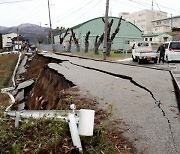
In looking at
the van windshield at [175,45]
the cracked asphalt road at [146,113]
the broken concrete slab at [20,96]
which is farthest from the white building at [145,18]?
the cracked asphalt road at [146,113]

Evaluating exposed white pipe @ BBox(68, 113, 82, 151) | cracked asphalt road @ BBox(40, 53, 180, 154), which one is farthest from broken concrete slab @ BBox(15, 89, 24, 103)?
exposed white pipe @ BBox(68, 113, 82, 151)

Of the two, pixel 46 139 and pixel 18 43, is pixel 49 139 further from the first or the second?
pixel 18 43

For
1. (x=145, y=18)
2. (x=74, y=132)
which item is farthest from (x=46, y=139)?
(x=145, y=18)

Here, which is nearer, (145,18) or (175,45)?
(175,45)

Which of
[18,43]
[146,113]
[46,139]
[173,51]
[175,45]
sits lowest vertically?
[146,113]

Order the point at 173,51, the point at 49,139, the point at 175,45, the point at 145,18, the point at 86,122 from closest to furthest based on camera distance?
the point at 86,122 < the point at 49,139 < the point at 173,51 < the point at 175,45 < the point at 145,18

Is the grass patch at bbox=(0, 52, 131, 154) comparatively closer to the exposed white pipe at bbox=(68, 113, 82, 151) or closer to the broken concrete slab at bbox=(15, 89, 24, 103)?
the exposed white pipe at bbox=(68, 113, 82, 151)

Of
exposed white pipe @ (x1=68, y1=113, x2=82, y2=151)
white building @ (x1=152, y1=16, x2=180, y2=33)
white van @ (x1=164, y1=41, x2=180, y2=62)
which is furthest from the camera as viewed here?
white building @ (x1=152, y1=16, x2=180, y2=33)

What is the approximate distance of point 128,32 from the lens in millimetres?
68688

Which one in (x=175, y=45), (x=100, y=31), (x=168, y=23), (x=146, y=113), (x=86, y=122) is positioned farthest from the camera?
(x=168, y=23)

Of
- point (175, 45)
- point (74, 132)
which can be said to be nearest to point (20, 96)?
point (74, 132)

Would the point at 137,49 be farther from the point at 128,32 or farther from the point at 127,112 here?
the point at 128,32

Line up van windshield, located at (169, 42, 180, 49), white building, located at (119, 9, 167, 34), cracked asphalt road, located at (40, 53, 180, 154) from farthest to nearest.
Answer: white building, located at (119, 9, 167, 34)
van windshield, located at (169, 42, 180, 49)
cracked asphalt road, located at (40, 53, 180, 154)

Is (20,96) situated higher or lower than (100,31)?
lower
